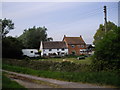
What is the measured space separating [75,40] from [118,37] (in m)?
56.7

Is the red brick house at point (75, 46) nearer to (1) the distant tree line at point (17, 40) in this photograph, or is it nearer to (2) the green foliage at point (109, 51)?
(1) the distant tree line at point (17, 40)

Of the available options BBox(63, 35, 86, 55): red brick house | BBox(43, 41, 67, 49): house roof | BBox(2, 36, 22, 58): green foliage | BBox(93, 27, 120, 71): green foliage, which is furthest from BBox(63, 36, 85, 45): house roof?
BBox(93, 27, 120, 71): green foliage

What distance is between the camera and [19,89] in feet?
31.4

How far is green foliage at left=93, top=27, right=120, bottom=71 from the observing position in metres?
15.0

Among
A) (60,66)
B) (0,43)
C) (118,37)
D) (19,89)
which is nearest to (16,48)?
(0,43)

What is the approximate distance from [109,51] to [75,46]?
55.0m

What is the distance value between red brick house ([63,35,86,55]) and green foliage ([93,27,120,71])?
53409 mm

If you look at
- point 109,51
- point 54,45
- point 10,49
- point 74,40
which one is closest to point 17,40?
point 10,49

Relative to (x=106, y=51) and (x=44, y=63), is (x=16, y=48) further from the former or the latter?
(x=106, y=51)

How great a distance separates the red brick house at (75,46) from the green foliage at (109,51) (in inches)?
2103

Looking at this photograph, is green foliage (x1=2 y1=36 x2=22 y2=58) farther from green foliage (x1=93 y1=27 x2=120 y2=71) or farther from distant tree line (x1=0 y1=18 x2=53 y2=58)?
green foliage (x1=93 y1=27 x2=120 y2=71)

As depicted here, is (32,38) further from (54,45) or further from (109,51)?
(109,51)

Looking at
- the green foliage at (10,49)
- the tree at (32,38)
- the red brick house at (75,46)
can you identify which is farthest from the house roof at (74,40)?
the green foliage at (10,49)

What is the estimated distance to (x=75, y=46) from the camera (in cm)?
7031
